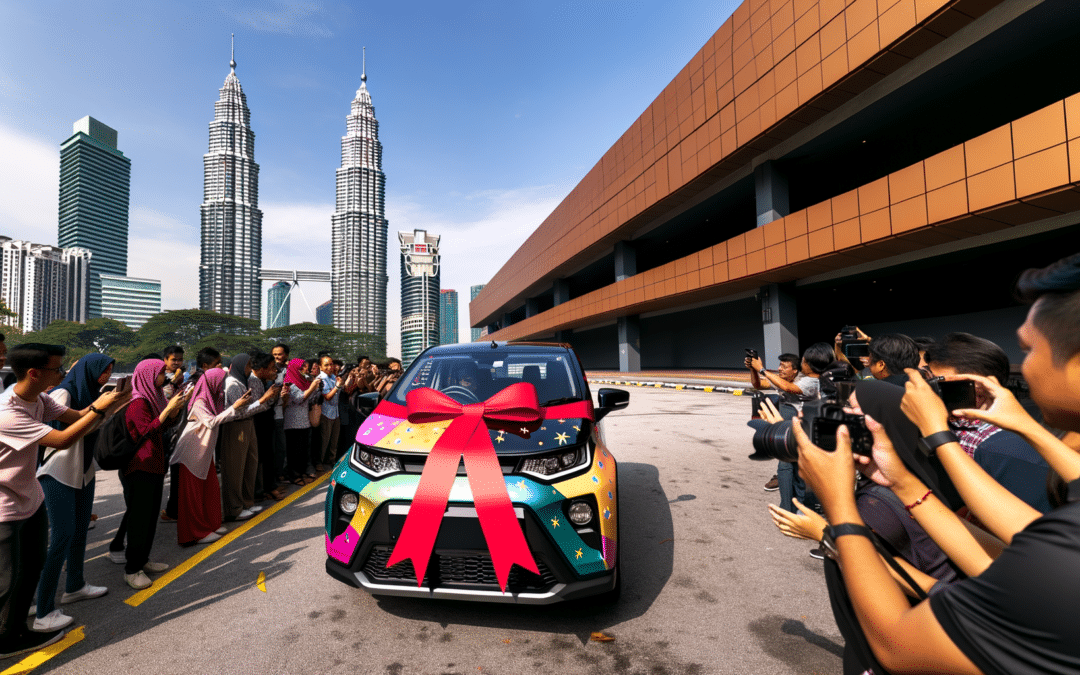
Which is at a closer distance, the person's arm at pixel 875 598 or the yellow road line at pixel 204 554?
the person's arm at pixel 875 598

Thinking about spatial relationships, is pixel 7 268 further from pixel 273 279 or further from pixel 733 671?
pixel 733 671

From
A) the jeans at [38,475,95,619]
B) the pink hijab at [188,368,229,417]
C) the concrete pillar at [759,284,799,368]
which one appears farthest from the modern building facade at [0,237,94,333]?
the jeans at [38,475,95,619]

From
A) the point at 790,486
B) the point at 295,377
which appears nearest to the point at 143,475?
the point at 295,377

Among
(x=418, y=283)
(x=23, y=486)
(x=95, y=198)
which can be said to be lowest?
(x=23, y=486)

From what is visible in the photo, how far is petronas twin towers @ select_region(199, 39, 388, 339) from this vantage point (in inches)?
5635

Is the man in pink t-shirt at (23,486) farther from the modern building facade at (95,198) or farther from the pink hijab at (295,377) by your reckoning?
the modern building facade at (95,198)

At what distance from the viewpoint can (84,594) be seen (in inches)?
127

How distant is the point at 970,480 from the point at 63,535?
454 centimetres

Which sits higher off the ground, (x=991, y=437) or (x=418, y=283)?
(x=418, y=283)

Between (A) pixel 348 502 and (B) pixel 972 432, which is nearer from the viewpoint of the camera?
(B) pixel 972 432

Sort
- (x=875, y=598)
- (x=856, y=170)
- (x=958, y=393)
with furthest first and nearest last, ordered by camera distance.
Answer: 1. (x=856, y=170)
2. (x=958, y=393)
3. (x=875, y=598)

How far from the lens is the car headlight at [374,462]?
9.21 feet

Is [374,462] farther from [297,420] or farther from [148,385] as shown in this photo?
[297,420]

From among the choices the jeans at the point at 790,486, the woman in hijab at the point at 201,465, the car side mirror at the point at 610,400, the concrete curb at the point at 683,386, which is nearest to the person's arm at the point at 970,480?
the car side mirror at the point at 610,400
